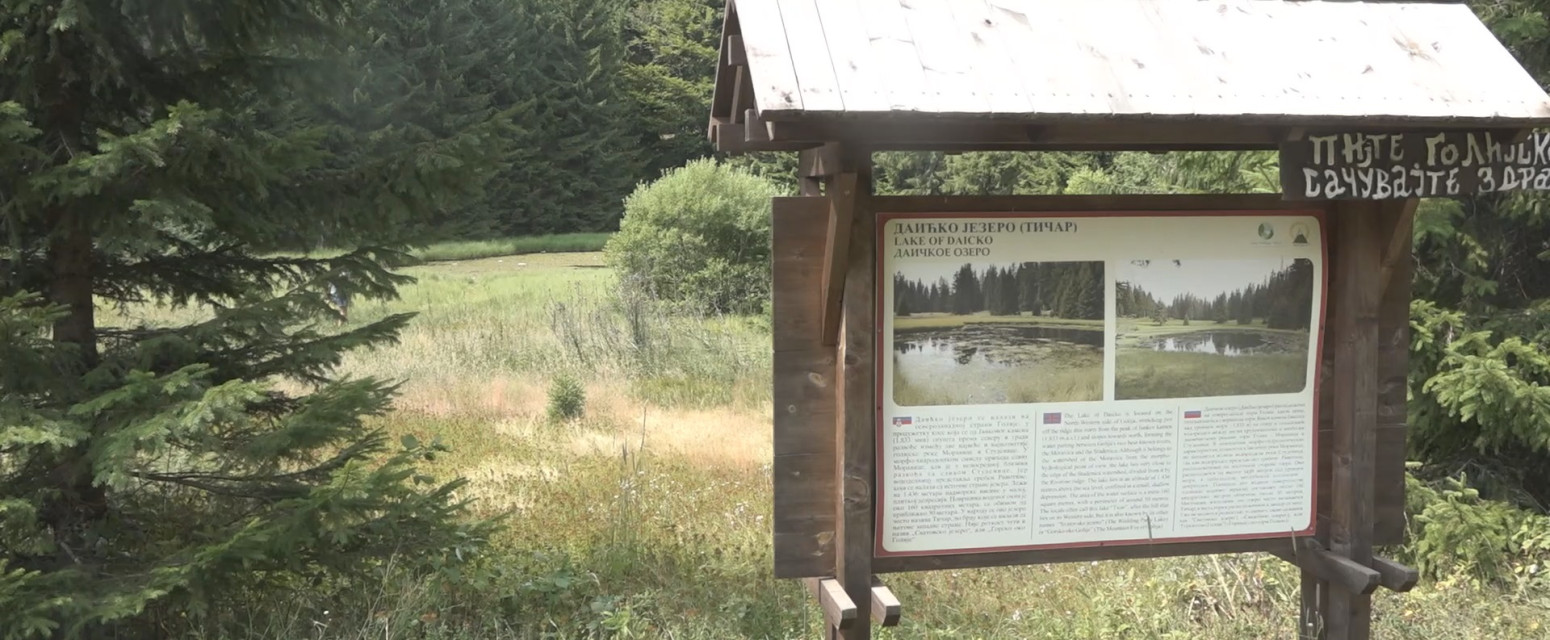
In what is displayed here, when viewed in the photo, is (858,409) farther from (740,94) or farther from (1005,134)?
(740,94)

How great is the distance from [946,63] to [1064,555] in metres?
1.67

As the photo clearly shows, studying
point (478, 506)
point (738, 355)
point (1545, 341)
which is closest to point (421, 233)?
point (478, 506)

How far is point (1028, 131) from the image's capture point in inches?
128

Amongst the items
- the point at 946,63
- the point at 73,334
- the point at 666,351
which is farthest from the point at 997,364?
the point at 666,351

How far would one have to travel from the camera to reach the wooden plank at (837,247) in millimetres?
3164

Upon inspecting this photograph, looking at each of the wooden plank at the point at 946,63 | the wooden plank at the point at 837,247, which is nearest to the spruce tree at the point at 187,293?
the wooden plank at the point at 837,247

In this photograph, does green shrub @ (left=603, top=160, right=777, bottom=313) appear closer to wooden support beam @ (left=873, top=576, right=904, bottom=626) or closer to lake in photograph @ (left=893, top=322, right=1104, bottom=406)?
lake in photograph @ (left=893, top=322, right=1104, bottom=406)

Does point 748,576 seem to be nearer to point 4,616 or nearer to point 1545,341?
point 4,616

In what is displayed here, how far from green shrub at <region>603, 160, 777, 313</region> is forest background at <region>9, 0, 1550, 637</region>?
40.8 feet

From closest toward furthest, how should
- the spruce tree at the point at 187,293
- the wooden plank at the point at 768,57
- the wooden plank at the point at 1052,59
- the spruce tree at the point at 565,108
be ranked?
the wooden plank at the point at 768,57
the wooden plank at the point at 1052,59
the spruce tree at the point at 187,293
the spruce tree at the point at 565,108

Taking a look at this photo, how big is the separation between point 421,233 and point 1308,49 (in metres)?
3.43

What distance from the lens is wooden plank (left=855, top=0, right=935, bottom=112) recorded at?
2865 millimetres

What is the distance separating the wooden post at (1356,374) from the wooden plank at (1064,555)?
0.20 meters

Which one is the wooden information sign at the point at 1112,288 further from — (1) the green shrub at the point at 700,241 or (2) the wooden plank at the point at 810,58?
(1) the green shrub at the point at 700,241
